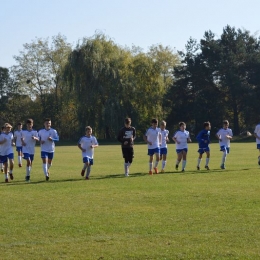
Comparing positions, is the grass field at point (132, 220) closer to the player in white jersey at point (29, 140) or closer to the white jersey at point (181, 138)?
the player in white jersey at point (29, 140)

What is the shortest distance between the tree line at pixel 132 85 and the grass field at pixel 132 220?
50996mm

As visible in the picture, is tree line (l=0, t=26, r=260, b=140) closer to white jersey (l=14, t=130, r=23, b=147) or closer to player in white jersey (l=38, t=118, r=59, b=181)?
white jersey (l=14, t=130, r=23, b=147)

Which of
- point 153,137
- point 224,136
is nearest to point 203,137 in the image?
point 224,136

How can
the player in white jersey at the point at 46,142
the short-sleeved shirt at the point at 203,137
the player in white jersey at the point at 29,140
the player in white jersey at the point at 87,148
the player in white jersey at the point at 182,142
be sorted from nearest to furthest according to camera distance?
the player in white jersey at the point at 46,142, the player in white jersey at the point at 87,148, the player in white jersey at the point at 29,140, the player in white jersey at the point at 182,142, the short-sleeved shirt at the point at 203,137

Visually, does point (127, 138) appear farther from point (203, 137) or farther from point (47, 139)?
point (203, 137)

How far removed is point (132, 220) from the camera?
38.1 ft

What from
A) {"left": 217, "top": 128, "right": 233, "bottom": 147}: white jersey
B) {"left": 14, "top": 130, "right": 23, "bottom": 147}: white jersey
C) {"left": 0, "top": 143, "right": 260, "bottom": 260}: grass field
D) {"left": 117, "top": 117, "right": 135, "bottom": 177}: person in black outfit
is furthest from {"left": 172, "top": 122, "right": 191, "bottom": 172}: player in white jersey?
{"left": 14, "top": 130, "right": 23, "bottom": 147}: white jersey

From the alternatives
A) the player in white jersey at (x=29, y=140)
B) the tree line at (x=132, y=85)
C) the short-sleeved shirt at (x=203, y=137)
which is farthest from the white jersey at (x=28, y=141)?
the tree line at (x=132, y=85)

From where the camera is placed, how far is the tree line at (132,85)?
69750 mm

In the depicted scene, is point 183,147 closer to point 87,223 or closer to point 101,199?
point 101,199

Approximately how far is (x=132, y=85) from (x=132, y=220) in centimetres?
6028

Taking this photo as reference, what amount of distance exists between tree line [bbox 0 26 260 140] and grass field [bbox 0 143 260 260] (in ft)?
167

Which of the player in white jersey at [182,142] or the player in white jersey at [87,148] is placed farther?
the player in white jersey at [182,142]

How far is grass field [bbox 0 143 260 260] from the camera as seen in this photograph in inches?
356
